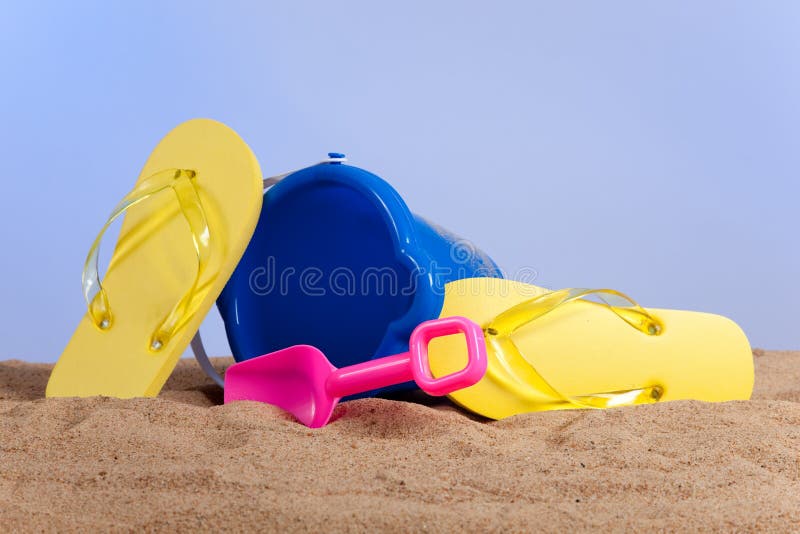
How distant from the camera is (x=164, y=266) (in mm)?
1343

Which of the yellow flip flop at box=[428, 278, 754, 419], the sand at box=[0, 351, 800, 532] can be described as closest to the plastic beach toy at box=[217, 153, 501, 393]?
the yellow flip flop at box=[428, 278, 754, 419]

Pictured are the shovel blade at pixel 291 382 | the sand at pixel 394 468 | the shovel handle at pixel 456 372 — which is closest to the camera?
the sand at pixel 394 468

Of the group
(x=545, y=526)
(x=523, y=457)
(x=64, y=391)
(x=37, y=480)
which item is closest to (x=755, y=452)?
(x=523, y=457)

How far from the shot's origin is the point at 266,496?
0.74 metres

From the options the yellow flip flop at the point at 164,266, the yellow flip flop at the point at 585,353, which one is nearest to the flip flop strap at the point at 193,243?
the yellow flip flop at the point at 164,266

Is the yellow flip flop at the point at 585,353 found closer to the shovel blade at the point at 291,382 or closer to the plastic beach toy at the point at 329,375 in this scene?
the plastic beach toy at the point at 329,375

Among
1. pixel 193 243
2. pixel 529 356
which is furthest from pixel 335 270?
pixel 529 356

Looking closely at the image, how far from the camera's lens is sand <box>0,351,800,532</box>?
70 centimetres

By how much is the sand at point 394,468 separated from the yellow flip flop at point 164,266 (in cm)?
17

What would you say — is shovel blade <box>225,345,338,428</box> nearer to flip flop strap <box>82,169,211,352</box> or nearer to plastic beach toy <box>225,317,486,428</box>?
plastic beach toy <box>225,317,486,428</box>

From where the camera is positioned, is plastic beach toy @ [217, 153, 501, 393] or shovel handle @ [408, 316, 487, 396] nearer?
shovel handle @ [408, 316, 487, 396]

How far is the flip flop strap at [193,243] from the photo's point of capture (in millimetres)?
1260

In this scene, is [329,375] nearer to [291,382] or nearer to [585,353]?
[291,382]

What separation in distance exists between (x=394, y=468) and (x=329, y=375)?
28 cm
